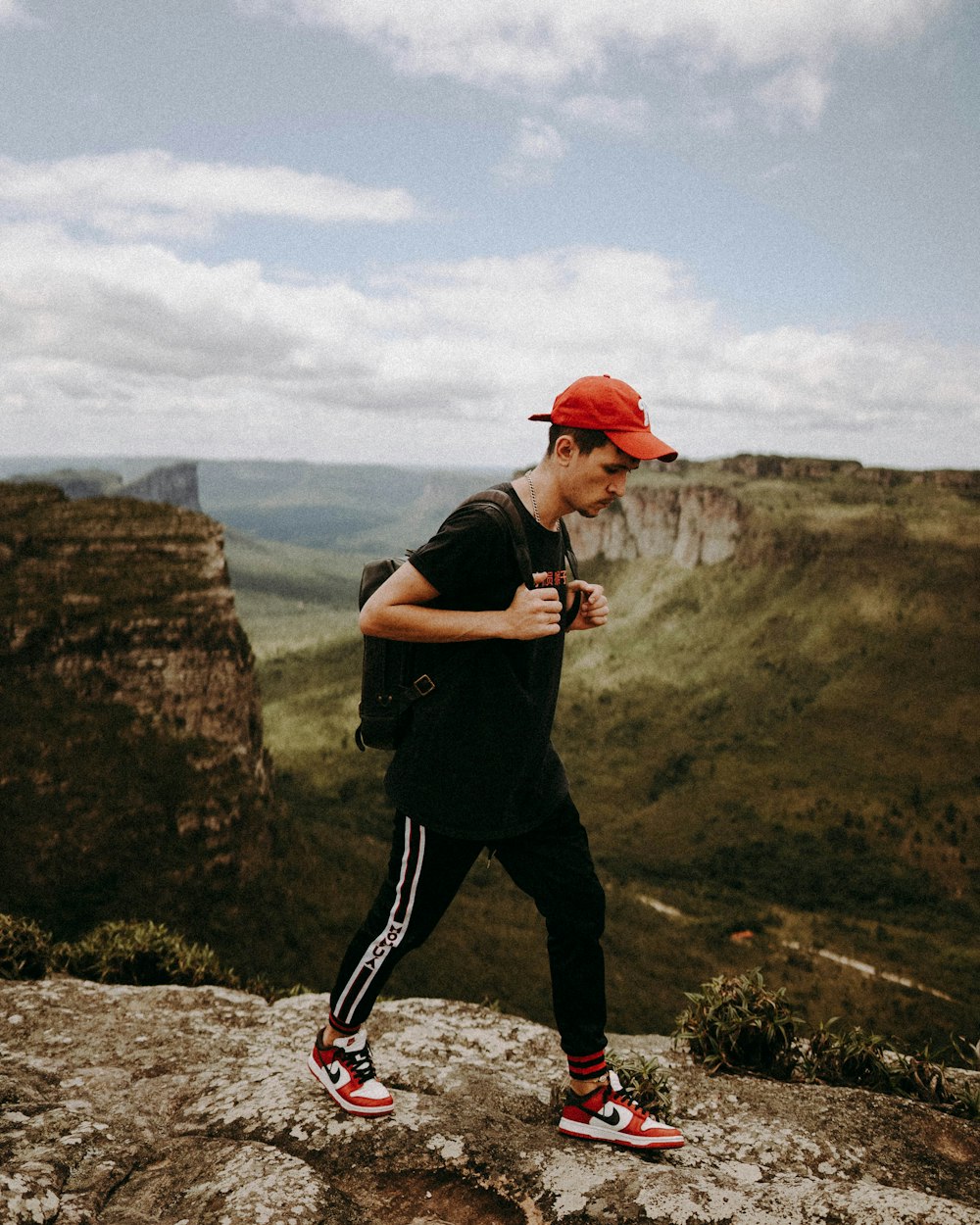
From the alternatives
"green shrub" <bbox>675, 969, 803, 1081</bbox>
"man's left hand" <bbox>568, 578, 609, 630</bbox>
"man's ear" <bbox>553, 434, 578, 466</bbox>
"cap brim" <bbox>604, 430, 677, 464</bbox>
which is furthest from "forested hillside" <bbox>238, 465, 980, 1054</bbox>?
"cap brim" <bbox>604, 430, 677, 464</bbox>

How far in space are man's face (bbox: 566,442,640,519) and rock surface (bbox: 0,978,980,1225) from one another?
2.54 metres

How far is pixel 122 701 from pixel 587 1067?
120 feet

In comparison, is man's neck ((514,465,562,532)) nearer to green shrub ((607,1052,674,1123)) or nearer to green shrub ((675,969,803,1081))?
green shrub ((607,1052,674,1123))

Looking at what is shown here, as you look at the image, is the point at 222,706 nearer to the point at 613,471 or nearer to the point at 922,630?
the point at 613,471

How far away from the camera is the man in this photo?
121 inches

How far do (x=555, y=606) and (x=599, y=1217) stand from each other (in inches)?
83.8

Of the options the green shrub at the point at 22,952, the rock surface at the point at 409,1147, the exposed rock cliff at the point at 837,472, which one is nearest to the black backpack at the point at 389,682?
the rock surface at the point at 409,1147

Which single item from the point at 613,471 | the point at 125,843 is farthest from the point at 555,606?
the point at 125,843

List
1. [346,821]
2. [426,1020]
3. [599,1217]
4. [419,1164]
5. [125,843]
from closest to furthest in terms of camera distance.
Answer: [599,1217] → [419,1164] → [426,1020] → [125,843] → [346,821]

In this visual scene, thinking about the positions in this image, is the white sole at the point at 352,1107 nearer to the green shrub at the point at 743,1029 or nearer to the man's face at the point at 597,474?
the green shrub at the point at 743,1029

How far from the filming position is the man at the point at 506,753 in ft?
10.1

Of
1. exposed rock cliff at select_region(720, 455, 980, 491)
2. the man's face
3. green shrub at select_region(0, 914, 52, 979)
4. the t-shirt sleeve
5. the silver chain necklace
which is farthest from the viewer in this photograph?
exposed rock cliff at select_region(720, 455, 980, 491)

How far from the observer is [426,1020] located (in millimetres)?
5035

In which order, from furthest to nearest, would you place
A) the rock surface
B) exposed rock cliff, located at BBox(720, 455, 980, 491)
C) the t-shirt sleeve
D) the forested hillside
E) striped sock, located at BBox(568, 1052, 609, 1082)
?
exposed rock cliff, located at BBox(720, 455, 980, 491) < the forested hillside < striped sock, located at BBox(568, 1052, 609, 1082) < the t-shirt sleeve < the rock surface
